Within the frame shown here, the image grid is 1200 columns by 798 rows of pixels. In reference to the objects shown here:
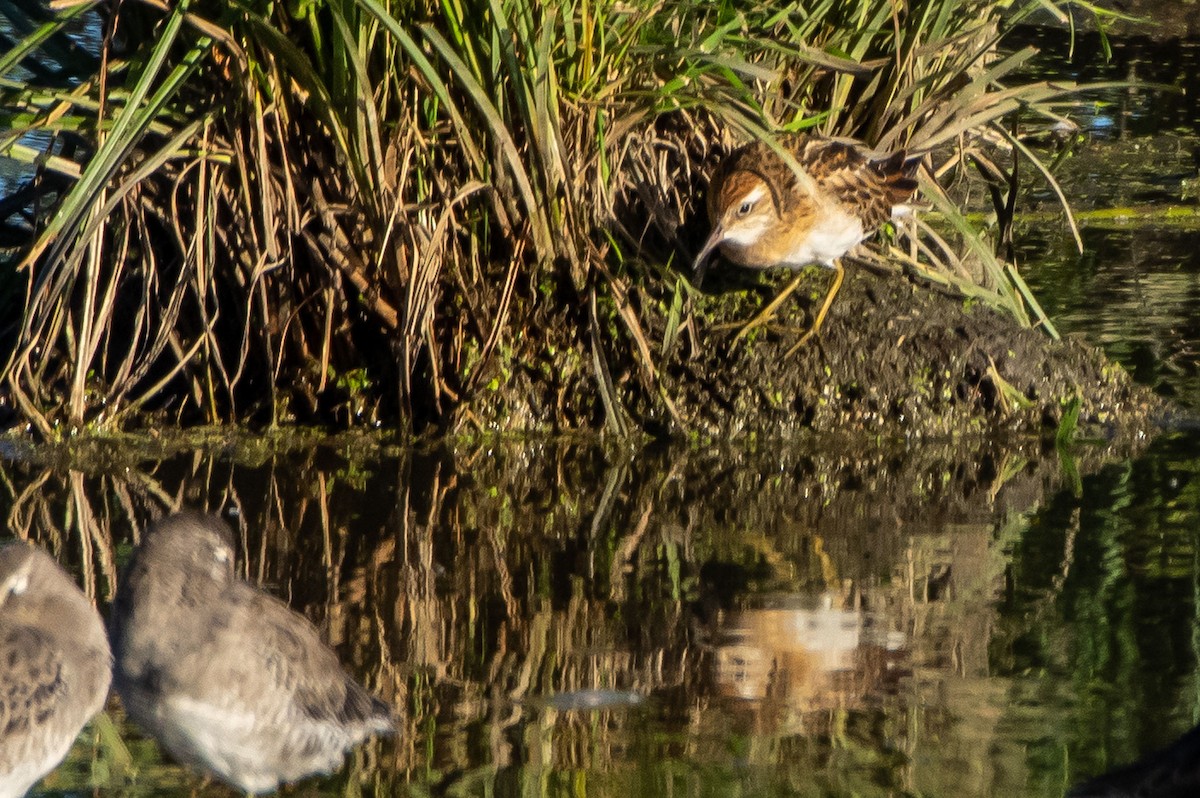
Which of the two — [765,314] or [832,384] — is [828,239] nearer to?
[765,314]

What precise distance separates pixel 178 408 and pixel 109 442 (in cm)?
30

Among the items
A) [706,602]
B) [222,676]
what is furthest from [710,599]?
[222,676]

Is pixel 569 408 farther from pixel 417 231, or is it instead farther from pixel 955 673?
pixel 955 673

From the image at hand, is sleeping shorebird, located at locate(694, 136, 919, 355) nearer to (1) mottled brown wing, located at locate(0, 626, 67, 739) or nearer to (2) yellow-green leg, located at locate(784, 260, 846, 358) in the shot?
(2) yellow-green leg, located at locate(784, 260, 846, 358)

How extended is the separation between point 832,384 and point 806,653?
6.45 feet

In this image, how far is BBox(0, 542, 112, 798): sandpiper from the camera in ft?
11.3

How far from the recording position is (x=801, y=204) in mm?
5852

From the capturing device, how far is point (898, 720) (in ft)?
12.3

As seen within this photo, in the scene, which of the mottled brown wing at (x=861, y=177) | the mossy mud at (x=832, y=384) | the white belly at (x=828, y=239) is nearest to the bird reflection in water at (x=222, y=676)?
the mossy mud at (x=832, y=384)

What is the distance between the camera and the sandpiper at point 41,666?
11.3ft

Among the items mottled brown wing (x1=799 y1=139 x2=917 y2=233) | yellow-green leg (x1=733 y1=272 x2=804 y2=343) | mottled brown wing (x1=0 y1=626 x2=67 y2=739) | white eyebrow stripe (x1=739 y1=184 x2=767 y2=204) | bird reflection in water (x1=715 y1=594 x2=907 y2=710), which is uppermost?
mottled brown wing (x1=799 y1=139 x2=917 y2=233)

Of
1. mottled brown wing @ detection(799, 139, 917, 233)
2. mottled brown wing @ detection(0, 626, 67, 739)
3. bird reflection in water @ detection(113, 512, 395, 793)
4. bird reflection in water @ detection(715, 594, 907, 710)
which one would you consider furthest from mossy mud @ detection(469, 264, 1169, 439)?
mottled brown wing @ detection(0, 626, 67, 739)

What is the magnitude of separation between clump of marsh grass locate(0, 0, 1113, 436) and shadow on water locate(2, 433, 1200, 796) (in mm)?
351

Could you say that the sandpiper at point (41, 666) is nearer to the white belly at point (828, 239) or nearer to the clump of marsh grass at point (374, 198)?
the clump of marsh grass at point (374, 198)
